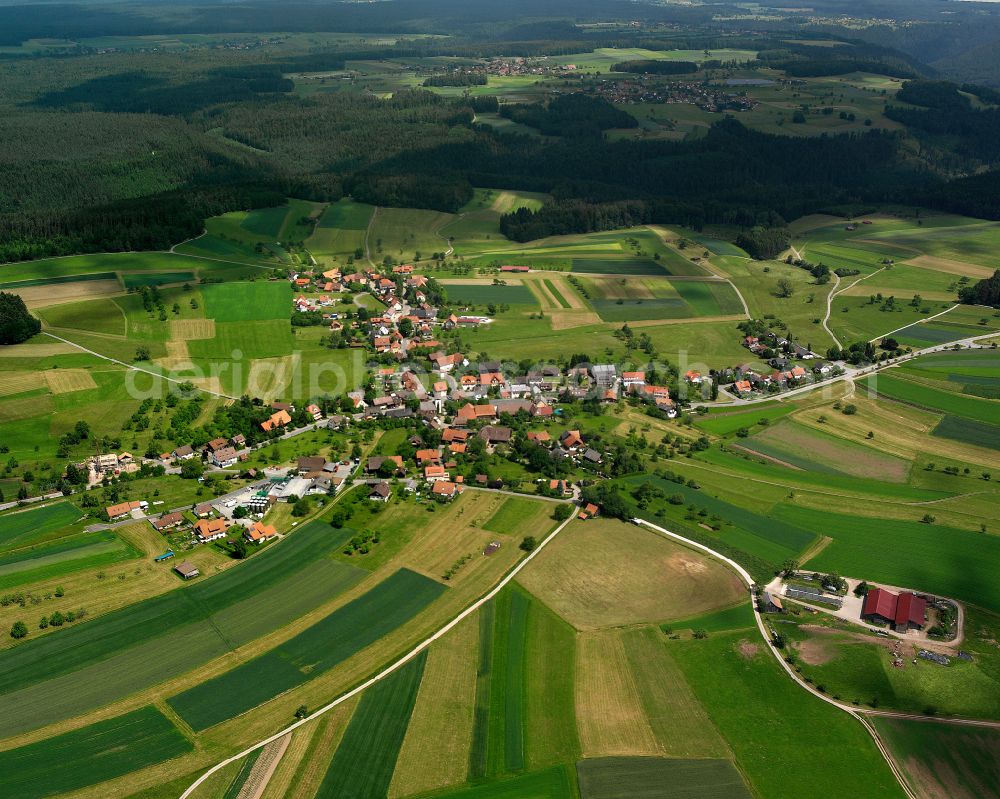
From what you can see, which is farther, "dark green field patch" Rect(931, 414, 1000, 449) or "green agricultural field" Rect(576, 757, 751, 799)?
"dark green field patch" Rect(931, 414, 1000, 449)

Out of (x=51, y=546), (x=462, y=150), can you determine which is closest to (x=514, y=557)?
(x=51, y=546)

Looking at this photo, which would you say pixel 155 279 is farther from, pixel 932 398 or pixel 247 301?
pixel 932 398

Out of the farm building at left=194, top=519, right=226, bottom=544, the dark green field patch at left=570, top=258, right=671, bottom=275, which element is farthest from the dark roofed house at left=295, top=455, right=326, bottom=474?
the dark green field patch at left=570, top=258, right=671, bottom=275

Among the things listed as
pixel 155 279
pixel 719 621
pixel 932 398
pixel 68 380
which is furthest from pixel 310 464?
pixel 932 398

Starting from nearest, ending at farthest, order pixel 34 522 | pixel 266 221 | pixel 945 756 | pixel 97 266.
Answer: pixel 945 756 → pixel 34 522 → pixel 97 266 → pixel 266 221

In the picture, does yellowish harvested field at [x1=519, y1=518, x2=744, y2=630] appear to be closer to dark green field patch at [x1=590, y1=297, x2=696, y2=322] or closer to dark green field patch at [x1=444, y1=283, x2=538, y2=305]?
dark green field patch at [x1=590, y1=297, x2=696, y2=322]
